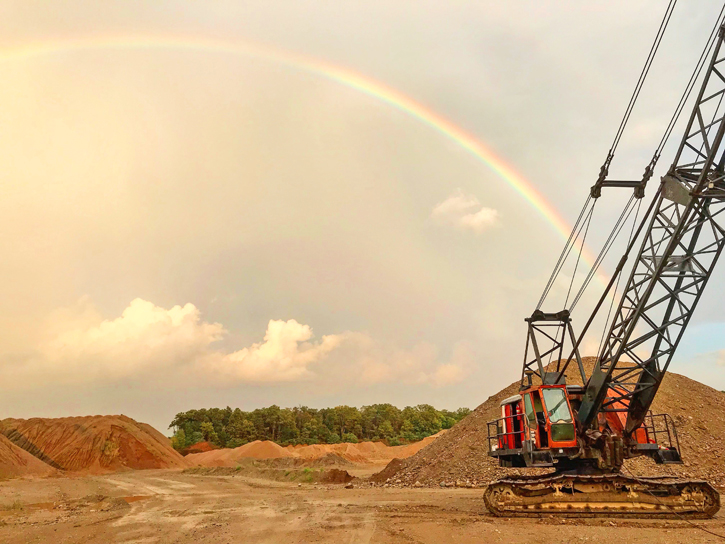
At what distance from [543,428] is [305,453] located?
6079 centimetres

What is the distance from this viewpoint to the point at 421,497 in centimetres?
1739

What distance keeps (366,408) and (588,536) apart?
9231cm

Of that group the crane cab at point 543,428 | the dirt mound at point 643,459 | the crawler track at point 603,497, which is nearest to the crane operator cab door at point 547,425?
the crane cab at point 543,428

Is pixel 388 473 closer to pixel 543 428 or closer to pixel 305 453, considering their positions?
pixel 543 428

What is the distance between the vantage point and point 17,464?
42.6m

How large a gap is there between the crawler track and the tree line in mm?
71735

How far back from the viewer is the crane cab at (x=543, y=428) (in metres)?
12.6

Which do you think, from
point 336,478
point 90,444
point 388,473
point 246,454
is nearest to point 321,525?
point 388,473

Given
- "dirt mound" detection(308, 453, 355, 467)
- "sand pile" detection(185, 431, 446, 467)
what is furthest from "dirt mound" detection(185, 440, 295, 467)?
"dirt mound" detection(308, 453, 355, 467)

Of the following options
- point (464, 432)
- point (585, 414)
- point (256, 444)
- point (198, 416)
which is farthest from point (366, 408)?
point (585, 414)

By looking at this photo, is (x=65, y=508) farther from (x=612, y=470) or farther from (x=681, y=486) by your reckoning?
(x=681, y=486)

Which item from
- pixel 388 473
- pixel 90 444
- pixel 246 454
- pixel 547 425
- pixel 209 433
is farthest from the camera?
pixel 209 433

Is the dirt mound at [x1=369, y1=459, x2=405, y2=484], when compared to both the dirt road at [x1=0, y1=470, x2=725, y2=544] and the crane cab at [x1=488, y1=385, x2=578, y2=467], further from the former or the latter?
the crane cab at [x1=488, y1=385, x2=578, y2=467]

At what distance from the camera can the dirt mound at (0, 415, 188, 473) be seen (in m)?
49.5
